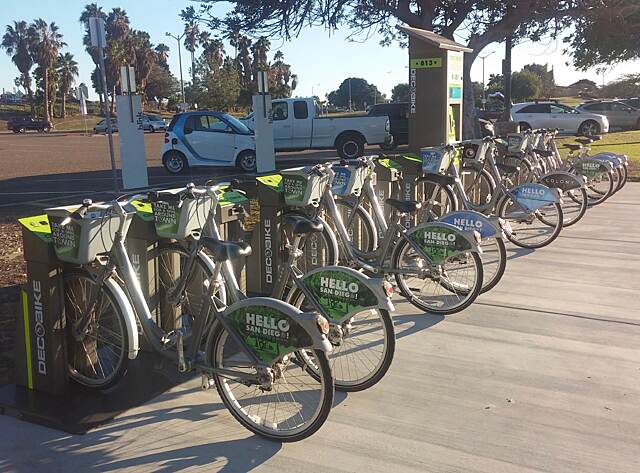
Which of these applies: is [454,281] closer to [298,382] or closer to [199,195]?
[298,382]

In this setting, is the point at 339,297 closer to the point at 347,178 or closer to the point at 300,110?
the point at 347,178

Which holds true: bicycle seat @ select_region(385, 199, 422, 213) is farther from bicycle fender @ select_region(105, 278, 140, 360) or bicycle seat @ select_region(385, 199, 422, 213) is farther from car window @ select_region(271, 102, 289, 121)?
car window @ select_region(271, 102, 289, 121)

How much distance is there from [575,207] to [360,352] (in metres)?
5.89

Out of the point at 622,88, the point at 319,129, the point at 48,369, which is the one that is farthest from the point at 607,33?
the point at 622,88

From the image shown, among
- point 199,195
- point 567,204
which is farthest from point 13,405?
point 567,204

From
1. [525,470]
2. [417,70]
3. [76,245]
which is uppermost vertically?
[417,70]

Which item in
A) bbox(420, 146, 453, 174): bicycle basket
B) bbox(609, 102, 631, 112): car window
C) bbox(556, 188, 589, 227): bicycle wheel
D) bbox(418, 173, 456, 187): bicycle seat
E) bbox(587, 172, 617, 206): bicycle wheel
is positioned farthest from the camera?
bbox(609, 102, 631, 112): car window

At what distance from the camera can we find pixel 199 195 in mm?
3893

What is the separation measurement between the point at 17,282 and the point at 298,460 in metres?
4.26

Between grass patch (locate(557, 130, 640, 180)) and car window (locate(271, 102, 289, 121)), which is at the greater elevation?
car window (locate(271, 102, 289, 121))

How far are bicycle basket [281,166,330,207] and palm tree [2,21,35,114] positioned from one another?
266 ft

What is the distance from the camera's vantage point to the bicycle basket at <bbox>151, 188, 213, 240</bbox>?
3863mm

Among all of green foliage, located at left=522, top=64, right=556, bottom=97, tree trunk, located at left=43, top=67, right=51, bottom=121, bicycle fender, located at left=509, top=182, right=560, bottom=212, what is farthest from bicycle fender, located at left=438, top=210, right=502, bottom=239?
green foliage, located at left=522, top=64, right=556, bottom=97

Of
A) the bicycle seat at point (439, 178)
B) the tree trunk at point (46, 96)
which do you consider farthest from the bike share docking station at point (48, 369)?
the tree trunk at point (46, 96)
